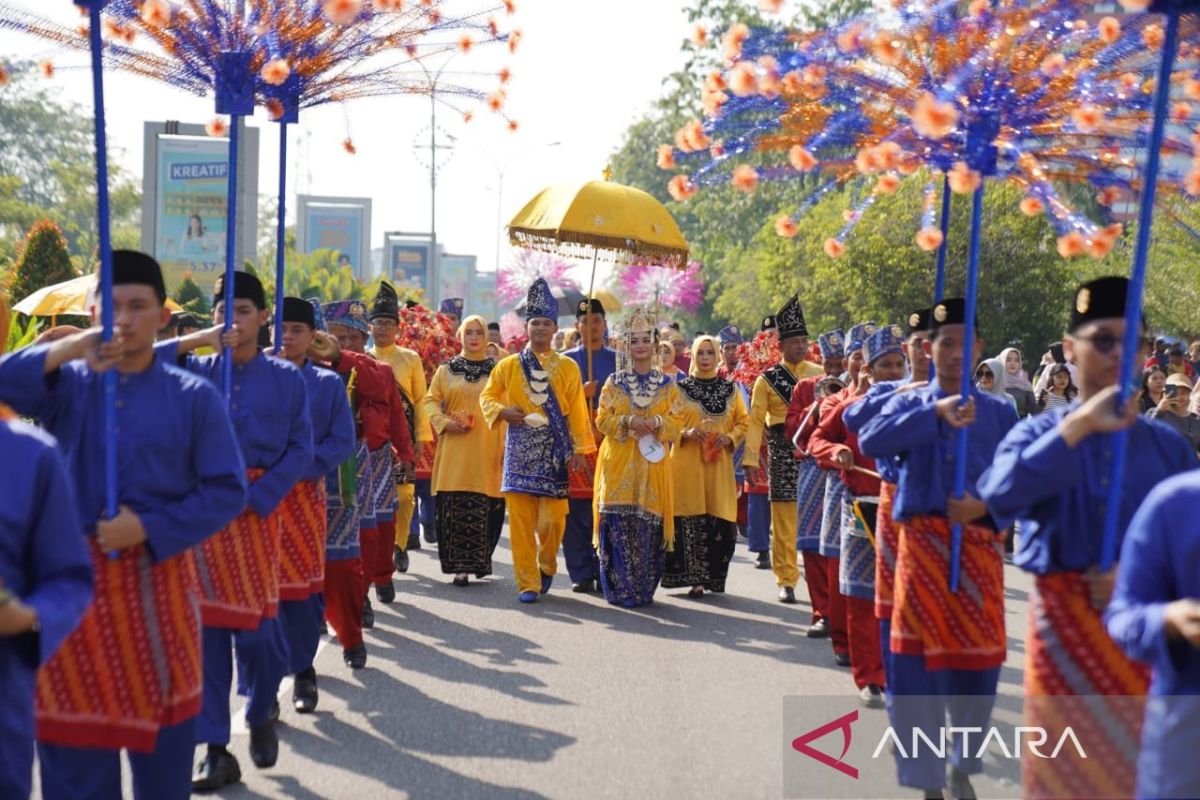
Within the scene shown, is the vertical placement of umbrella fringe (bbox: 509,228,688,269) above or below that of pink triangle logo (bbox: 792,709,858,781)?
above

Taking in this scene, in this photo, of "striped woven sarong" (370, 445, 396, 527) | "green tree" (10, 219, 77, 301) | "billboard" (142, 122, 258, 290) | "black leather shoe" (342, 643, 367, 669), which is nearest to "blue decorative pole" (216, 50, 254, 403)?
"black leather shoe" (342, 643, 367, 669)

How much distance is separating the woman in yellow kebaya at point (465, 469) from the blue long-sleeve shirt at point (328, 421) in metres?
4.91

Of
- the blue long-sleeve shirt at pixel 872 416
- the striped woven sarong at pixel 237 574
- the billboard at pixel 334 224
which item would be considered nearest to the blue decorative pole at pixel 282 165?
the striped woven sarong at pixel 237 574

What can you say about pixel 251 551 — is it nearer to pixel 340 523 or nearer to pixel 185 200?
pixel 340 523

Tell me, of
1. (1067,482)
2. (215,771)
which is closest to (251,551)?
(215,771)

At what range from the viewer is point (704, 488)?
41.7ft

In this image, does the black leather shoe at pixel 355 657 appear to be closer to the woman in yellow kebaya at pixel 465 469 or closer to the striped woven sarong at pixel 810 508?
the striped woven sarong at pixel 810 508

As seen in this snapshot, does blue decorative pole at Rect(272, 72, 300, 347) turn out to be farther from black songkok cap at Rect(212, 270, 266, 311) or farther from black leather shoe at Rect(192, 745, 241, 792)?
black leather shoe at Rect(192, 745, 241, 792)

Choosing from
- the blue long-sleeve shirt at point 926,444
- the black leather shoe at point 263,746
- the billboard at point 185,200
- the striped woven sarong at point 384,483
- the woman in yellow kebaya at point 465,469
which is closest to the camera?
the blue long-sleeve shirt at point 926,444

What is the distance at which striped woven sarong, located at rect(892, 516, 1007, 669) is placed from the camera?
6426mm

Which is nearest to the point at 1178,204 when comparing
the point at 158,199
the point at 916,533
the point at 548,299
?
the point at 916,533

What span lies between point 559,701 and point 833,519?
200 centimetres

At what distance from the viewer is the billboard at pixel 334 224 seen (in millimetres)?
102438

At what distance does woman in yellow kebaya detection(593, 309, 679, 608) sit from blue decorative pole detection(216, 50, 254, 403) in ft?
17.9
